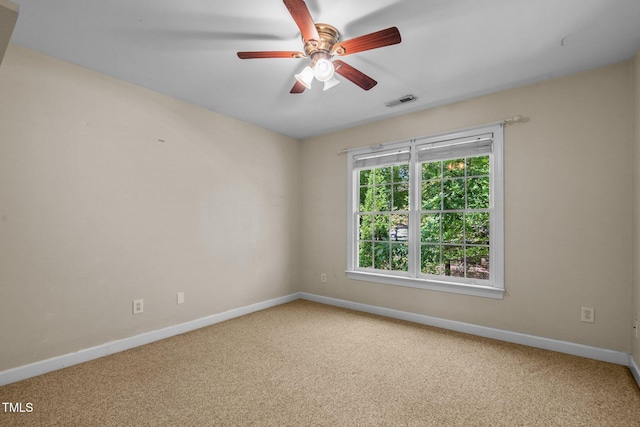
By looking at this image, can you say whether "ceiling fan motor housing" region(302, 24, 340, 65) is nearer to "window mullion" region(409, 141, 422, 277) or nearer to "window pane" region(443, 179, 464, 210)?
"window mullion" region(409, 141, 422, 277)

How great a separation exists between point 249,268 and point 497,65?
3434mm

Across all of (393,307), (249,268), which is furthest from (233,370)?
(393,307)

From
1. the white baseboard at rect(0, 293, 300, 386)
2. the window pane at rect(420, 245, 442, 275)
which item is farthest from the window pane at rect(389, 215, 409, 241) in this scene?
the white baseboard at rect(0, 293, 300, 386)

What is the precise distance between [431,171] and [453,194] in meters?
0.37

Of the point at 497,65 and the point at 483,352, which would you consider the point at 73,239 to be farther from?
the point at 497,65

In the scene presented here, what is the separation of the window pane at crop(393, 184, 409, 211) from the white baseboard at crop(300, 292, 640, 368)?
50.2 inches

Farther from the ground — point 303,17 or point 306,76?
point 303,17

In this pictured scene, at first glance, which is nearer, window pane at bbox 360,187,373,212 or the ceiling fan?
the ceiling fan

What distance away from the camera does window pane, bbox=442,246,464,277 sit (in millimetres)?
3369

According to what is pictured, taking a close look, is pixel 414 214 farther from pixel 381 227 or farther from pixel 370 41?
pixel 370 41

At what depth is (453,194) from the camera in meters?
3.43

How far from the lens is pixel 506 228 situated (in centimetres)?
302

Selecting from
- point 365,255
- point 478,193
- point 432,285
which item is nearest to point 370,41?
point 478,193

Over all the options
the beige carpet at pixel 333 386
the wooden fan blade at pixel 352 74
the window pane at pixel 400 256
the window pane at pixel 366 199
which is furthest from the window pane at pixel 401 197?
the wooden fan blade at pixel 352 74
